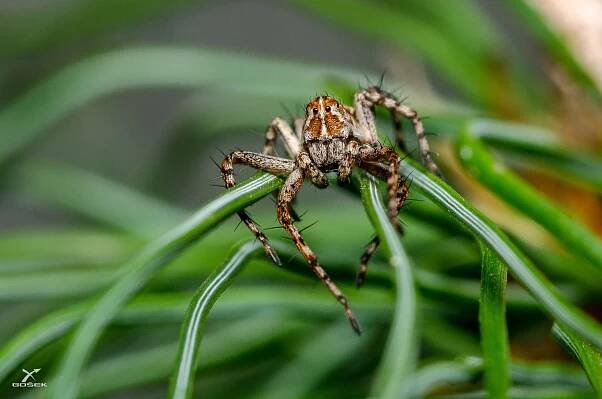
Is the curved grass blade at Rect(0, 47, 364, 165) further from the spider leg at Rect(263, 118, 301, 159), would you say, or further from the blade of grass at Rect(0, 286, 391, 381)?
the blade of grass at Rect(0, 286, 391, 381)

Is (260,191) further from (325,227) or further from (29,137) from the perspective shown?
(29,137)

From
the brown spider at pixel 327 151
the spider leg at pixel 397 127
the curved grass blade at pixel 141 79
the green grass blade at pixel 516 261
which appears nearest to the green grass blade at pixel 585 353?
the green grass blade at pixel 516 261

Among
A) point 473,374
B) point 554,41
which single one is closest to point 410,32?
point 554,41

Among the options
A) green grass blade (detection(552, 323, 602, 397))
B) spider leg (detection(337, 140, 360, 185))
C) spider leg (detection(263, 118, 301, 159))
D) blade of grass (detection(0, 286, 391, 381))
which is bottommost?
green grass blade (detection(552, 323, 602, 397))

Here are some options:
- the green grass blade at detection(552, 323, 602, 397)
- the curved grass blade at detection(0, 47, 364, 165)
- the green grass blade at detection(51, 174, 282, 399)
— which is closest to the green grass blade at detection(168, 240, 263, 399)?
the green grass blade at detection(51, 174, 282, 399)

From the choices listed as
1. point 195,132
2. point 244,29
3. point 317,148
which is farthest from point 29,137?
point 244,29

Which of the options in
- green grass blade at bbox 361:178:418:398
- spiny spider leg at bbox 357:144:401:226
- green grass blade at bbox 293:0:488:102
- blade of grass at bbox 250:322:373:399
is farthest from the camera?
green grass blade at bbox 293:0:488:102

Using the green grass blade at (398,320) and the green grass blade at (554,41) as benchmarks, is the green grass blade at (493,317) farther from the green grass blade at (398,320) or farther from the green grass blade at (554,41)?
the green grass blade at (554,41)
